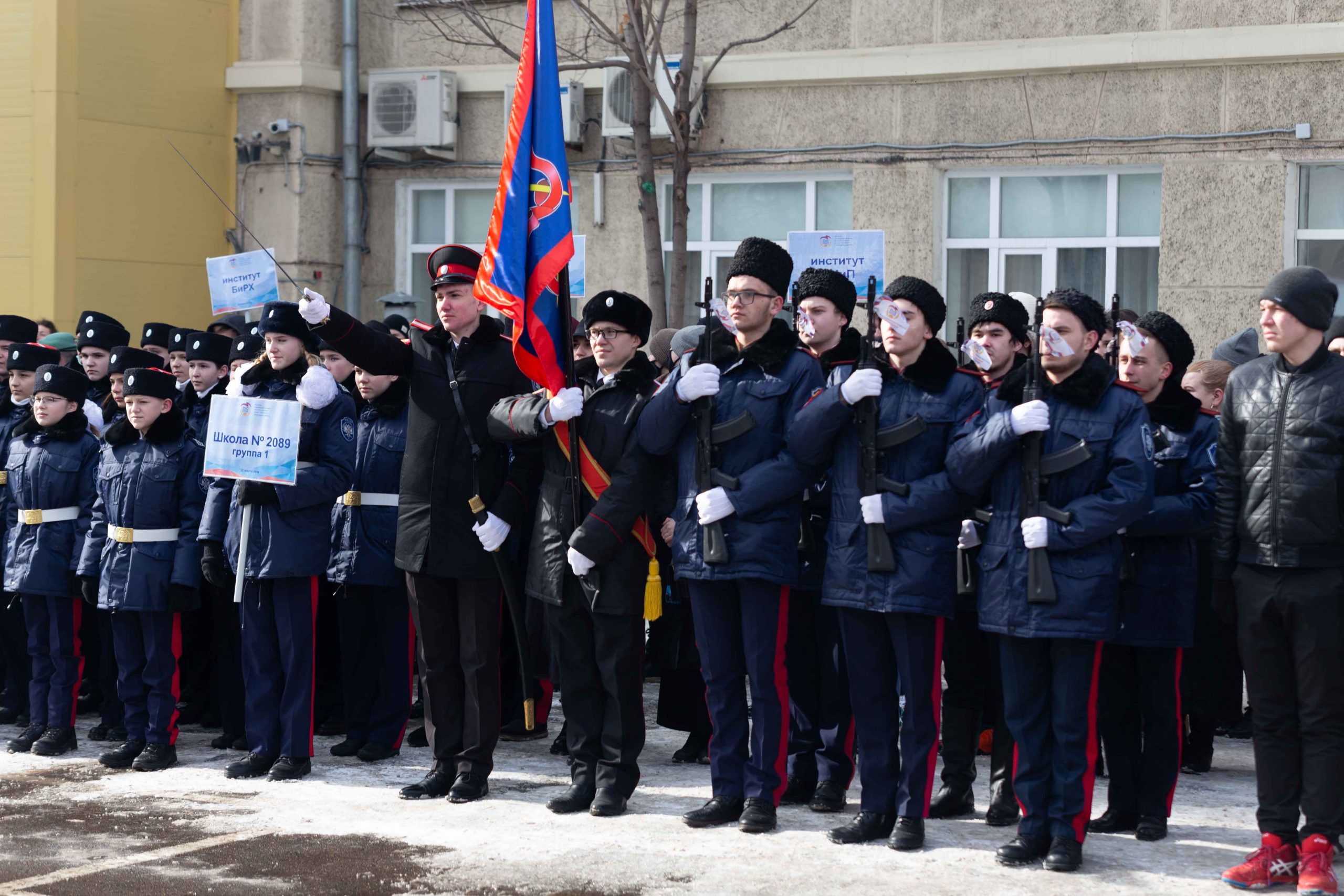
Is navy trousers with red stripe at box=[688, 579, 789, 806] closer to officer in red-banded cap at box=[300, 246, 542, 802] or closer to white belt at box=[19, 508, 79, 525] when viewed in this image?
officer in red-banded cap at box=[300, 246, 542, 802]

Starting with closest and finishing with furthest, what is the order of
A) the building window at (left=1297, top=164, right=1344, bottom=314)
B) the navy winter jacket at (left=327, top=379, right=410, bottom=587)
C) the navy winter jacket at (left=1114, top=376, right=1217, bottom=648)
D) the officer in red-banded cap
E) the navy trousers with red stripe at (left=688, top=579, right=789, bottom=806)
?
the navy winter jacket at (left=1114, top=376, right=1217, bottom=648) < the navy trousers with red stripe at (left=688, top=579, right=789, bottom=806) < the officer in red-banded cap < the navy winter jacket at (left=327, top=379, right=410, bottom=587) < the building window at (left=1297, top=164, right=1344, bottom=314)

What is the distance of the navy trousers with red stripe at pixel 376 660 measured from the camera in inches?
323

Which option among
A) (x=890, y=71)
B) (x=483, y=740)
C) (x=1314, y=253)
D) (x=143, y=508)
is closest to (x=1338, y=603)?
(x=483, y=740)

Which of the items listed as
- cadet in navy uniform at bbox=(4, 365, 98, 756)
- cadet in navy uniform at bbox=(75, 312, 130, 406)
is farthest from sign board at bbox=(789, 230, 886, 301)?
cadet in navy uniform at bbox=(4, 365, 98, 756)

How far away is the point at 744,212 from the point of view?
52.2 ft

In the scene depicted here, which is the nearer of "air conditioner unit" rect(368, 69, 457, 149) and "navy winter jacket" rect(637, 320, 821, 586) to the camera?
"navy winter jacket" rect(637, 320, 821, 586)

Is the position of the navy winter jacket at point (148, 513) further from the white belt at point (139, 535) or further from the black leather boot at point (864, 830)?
the black leather boot at point (864, 830)

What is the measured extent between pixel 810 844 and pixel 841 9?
10.2m

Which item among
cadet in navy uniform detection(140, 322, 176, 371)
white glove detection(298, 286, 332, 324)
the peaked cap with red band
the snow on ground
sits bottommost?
the snow on ground

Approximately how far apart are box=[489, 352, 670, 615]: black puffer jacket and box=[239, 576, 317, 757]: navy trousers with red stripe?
49.5 inches

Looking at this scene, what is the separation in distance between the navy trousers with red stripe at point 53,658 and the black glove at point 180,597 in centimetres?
82

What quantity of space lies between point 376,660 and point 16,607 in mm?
2196

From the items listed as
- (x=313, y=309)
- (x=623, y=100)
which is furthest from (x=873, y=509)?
(x=623, y=100)

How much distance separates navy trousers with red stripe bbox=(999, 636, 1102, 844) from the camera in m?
6.24
